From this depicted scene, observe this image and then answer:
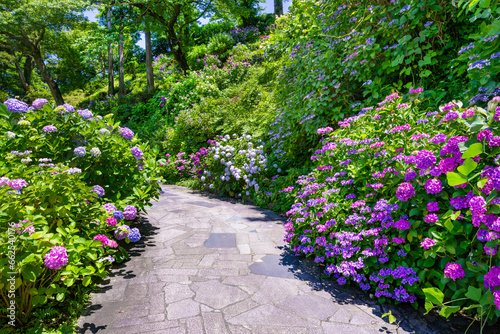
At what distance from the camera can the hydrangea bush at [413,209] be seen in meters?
1.60

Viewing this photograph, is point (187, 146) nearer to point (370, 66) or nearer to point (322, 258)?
point (370, 66)

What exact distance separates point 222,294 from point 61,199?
1.47 metres

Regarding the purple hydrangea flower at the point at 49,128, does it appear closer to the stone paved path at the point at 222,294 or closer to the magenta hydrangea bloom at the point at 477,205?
the stone paved path at the point at 222,294

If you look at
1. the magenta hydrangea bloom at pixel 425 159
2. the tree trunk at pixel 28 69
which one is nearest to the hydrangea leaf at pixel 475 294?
the magenta hydrangea bloom at pixel 425 159

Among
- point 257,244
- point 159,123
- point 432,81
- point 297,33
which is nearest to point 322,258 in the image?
point 257,244

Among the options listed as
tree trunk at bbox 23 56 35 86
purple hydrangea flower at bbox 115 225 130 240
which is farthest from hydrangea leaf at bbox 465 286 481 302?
tree trunk at bbox 23 56 35 86

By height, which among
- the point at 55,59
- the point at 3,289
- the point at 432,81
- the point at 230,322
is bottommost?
the point at 230,322

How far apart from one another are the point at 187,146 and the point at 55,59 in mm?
18100

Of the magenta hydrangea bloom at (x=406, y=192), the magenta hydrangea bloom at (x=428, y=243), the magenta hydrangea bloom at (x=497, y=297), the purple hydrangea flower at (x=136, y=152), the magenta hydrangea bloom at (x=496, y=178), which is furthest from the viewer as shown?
the purple hydrangea flower at (x=136, y=152)

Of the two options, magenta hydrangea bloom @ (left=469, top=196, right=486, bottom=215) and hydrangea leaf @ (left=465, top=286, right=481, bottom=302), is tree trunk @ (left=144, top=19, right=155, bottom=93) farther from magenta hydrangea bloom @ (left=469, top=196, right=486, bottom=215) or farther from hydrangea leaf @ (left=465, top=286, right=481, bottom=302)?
hydrangea leaf @ (left=465, top=286, right=481, bottom=302)

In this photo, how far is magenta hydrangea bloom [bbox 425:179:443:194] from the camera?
1849 mm

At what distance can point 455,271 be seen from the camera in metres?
1.68

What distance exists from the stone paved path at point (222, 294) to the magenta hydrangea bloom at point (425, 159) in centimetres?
108

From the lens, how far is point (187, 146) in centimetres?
851
